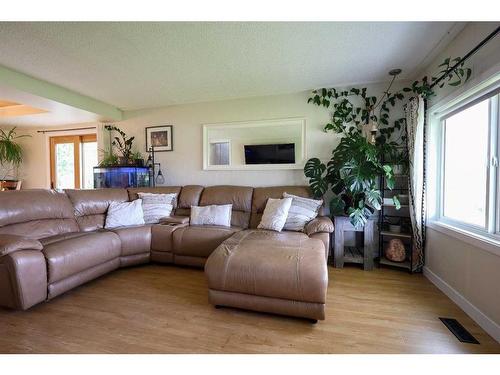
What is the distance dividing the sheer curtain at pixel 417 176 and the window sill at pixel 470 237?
15 cm

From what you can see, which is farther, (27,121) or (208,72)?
(27,121)

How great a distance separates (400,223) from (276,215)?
4.96 feet

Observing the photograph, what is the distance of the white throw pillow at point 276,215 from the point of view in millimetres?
2566

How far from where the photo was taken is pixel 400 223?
2674 millimetres

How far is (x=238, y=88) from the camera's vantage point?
9.88ft

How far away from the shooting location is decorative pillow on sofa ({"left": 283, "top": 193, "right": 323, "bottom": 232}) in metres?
2.58

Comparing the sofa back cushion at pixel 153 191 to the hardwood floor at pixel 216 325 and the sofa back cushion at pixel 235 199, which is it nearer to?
the sofa back cushion at pixel 235 199

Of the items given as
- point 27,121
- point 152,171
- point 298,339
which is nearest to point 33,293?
point 298,339

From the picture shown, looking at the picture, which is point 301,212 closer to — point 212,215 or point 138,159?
point 212,215

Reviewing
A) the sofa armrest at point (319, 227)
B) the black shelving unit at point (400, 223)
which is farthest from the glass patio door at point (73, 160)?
the black shelving unit at point (400, 223)

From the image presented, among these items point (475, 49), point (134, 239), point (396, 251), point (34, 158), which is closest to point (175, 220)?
point (134, 239)

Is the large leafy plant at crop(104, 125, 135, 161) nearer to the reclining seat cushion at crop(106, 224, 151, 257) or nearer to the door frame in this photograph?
the door frame

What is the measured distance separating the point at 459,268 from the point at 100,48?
11.9 ft
